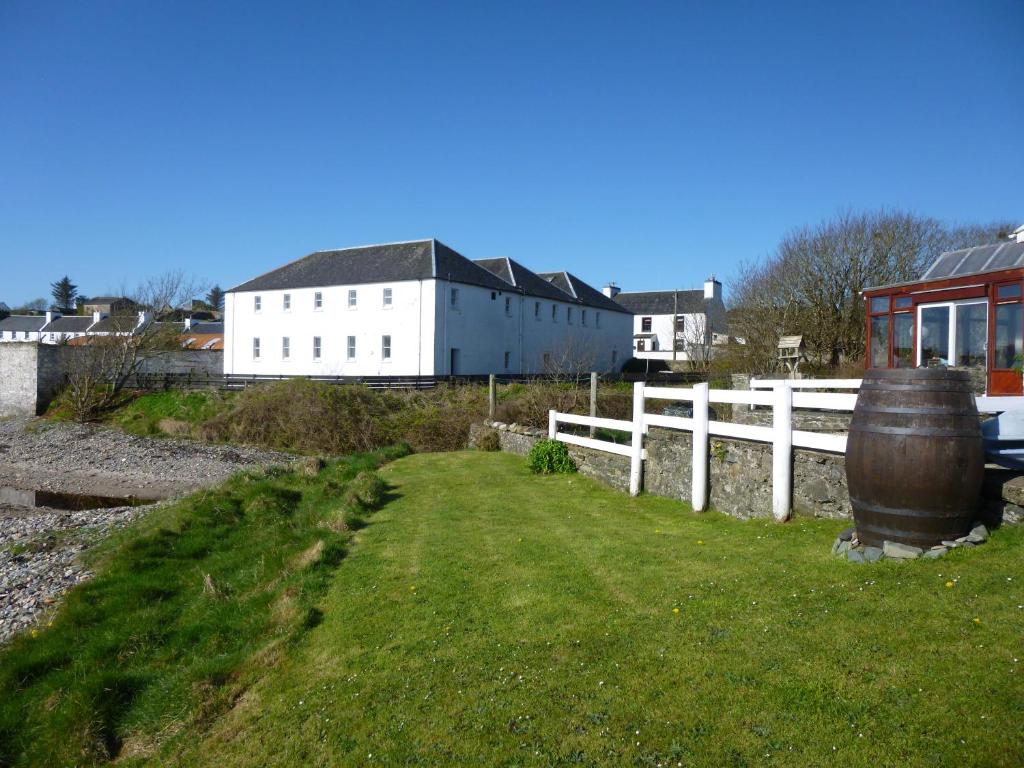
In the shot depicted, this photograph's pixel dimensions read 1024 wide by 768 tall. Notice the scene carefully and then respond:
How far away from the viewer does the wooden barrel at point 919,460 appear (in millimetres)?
5523

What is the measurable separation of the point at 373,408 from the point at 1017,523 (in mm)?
25345

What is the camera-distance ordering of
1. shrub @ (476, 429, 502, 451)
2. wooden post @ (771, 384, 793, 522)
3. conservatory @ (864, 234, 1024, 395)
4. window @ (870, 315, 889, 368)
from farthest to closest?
shrub @ (476, 429, 502, 451) → window @ (870, 315, 889, 368) → conservatory @ (864, 234, 1024, 395) → wooden post @ (771, 384, 793, 522)

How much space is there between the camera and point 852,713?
374cm

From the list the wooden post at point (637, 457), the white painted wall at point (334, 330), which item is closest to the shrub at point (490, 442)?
Answer: the wooden post at point (637, 457)

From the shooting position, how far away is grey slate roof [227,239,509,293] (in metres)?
40.1

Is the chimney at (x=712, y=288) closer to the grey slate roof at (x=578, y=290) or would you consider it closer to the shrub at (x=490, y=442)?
the grey slate roof at (x=578, y=290)

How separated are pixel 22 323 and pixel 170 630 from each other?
9825cm

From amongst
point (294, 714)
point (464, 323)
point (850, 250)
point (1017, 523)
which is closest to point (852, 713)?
point (1017, 523)

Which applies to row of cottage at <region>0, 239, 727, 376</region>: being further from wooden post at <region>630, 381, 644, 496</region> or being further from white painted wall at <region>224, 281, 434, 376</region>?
wooden post at <region>630, 381, 644, 496</region>

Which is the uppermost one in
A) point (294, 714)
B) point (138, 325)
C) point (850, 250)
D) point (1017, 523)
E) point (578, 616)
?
point (850, 250)

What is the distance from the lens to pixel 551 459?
13.6 metres

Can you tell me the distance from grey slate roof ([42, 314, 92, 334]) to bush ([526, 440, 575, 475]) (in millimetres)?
84156

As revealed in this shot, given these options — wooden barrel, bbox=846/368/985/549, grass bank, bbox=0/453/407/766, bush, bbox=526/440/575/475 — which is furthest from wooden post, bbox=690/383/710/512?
bush, bbox=526/440/575/475

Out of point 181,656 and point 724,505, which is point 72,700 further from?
point 724,505
